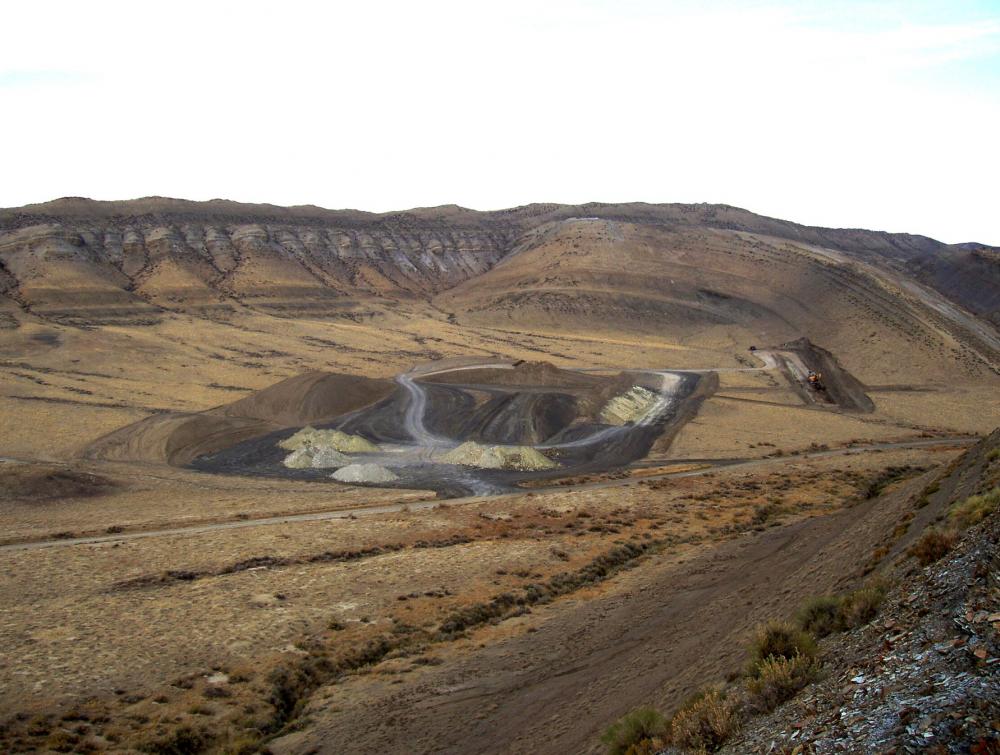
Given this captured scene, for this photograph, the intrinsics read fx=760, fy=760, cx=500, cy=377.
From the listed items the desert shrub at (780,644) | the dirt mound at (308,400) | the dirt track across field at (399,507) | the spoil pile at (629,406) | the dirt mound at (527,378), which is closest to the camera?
the desert shrub at (780,644)

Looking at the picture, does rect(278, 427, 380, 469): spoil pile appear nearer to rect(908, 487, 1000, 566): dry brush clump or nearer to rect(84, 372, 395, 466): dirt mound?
rect(84, 372, 395, 466): dirt mound

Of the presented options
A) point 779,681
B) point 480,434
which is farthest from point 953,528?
point 480,434

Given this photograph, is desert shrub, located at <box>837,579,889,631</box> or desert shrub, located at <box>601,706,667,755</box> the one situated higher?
desert shrub, located at <box>837,579,889,631</box>

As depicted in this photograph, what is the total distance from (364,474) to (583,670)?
24.0m

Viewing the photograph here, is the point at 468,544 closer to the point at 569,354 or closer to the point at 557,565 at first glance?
the point at 557,565

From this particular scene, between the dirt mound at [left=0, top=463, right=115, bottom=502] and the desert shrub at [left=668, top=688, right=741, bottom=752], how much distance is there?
1224 inches

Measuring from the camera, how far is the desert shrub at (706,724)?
9.22m

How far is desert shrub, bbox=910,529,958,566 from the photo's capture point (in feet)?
38.1

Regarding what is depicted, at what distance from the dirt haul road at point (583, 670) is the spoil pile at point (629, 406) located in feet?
95.9

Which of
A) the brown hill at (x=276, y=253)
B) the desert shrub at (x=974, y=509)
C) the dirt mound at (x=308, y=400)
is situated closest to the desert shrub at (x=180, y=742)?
the desert shrub at (x=974, y=509)

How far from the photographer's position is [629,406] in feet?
176

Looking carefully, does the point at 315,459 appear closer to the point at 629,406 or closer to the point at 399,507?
the point at 399,507

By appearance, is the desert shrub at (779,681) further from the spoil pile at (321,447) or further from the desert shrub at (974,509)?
the spoil pile at (321,447)

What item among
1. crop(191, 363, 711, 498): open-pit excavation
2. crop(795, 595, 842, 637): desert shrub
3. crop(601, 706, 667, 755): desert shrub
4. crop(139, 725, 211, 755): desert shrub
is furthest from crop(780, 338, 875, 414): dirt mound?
crop(139, 725, 211, 755): desert shrub
